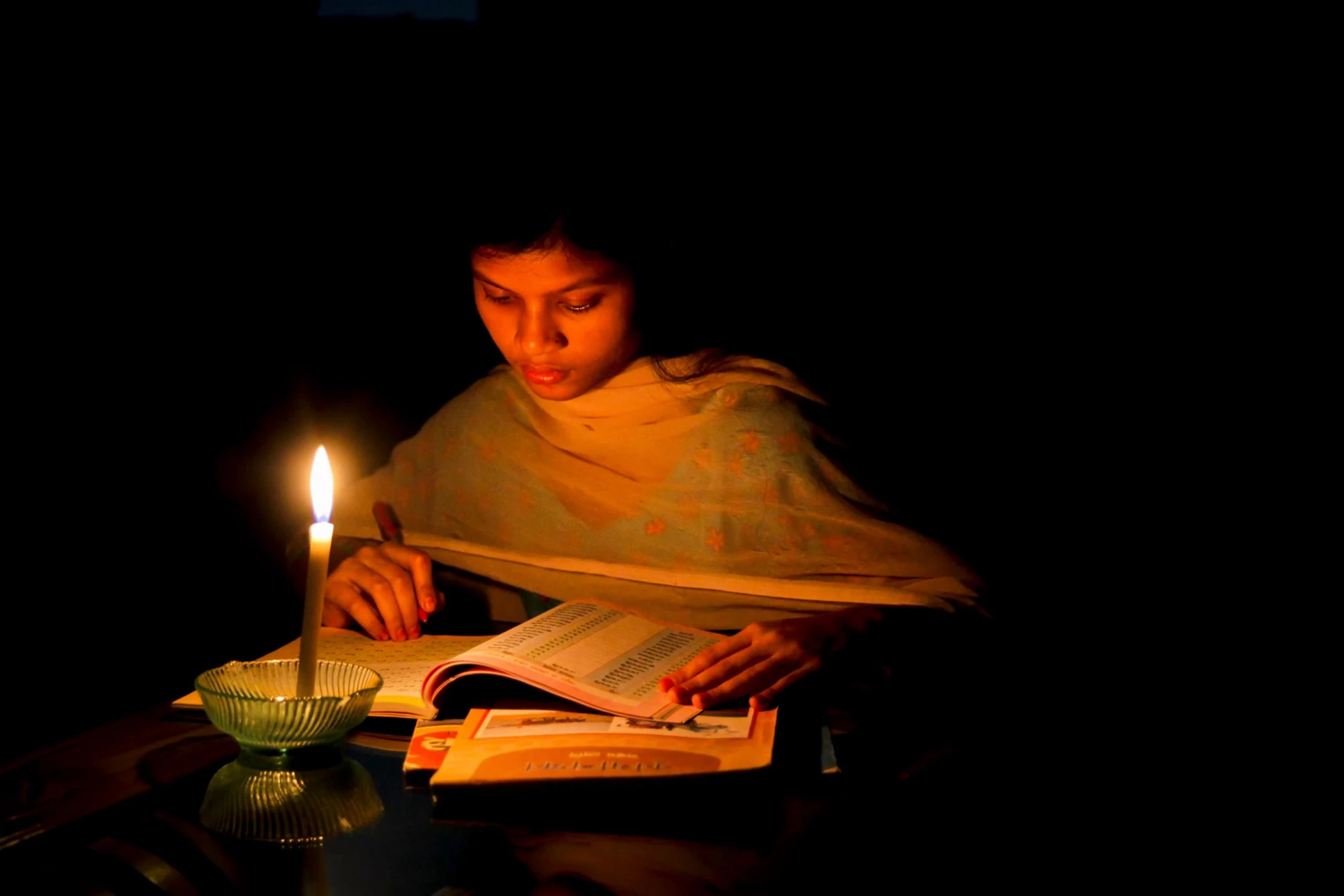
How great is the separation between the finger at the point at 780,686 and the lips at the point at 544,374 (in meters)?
0.56

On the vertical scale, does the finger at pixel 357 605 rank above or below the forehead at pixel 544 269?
below

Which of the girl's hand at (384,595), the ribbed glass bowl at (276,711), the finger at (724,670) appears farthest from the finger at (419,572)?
the finger at (724,670)

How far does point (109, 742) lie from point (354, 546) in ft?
2.16

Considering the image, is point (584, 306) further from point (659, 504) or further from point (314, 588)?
point (314, 588)

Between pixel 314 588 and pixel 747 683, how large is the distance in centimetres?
39

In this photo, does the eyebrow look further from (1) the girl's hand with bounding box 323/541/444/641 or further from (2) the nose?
(1) the girl's hand with bounding box 323/541/444/641

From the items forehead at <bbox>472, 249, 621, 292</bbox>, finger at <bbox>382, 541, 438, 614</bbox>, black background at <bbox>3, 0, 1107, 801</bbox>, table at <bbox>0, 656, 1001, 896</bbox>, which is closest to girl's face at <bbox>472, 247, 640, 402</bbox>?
forehead at <bbox>472, 249, 621, 292</bbox>

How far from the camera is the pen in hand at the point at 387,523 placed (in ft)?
5.45

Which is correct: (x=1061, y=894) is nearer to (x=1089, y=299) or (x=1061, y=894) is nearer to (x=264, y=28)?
(x=1089, y=299)

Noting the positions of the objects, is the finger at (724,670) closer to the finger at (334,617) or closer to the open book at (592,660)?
the open book at (592,660)

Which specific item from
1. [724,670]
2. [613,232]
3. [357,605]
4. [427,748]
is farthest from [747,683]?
[613,232]

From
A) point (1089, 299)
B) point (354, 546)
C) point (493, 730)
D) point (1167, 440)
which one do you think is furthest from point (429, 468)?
point (1167, 440)

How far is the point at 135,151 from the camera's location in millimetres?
1519

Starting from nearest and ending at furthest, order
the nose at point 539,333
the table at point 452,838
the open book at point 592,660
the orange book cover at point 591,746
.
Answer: the table at point 452,838 → the orange book cover at point 591,746 → the open book at point 592,660 → the nose at point 539,333
